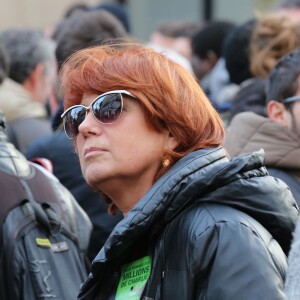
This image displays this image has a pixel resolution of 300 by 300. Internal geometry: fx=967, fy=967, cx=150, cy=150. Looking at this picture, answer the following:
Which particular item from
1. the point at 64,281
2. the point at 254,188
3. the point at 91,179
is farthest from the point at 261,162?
the point at 64,281

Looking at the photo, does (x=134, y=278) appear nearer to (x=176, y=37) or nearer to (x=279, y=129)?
(x=279, y=129)

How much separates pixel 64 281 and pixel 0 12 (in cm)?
1240

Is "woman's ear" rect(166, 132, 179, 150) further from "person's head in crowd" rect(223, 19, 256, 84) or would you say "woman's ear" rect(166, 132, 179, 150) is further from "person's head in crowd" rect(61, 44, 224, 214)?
"person's head in crowd" rect(223, 19, 256, 84)

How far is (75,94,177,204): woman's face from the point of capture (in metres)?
3.03

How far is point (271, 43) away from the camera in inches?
204

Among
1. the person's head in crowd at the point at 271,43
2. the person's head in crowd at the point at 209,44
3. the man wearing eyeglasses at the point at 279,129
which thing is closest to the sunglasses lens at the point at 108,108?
the man wearing eyeglasses at the point at 279,129

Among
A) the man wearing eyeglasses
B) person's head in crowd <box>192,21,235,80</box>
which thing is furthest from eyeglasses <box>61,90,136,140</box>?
person's head in crowd <box>192,21,235,80</box>

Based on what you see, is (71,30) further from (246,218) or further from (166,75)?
(246,218)

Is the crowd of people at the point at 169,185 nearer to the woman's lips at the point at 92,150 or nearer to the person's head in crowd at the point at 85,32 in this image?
the woman's lips at the point at 92,150

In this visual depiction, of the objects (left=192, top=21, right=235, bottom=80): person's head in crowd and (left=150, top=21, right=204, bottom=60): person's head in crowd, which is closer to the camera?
(left=192, top=21, right=235, bottom=80): person's head in crowd

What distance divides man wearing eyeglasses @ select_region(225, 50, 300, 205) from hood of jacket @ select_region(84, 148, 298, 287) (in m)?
1.00

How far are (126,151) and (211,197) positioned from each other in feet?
1.30

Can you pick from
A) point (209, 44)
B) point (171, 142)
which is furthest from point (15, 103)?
point (209, 44)

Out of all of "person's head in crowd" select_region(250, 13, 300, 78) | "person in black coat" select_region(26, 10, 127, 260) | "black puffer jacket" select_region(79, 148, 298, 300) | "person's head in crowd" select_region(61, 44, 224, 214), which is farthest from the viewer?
"person's head in crowd" select_region(250, 13, 300, 78)
